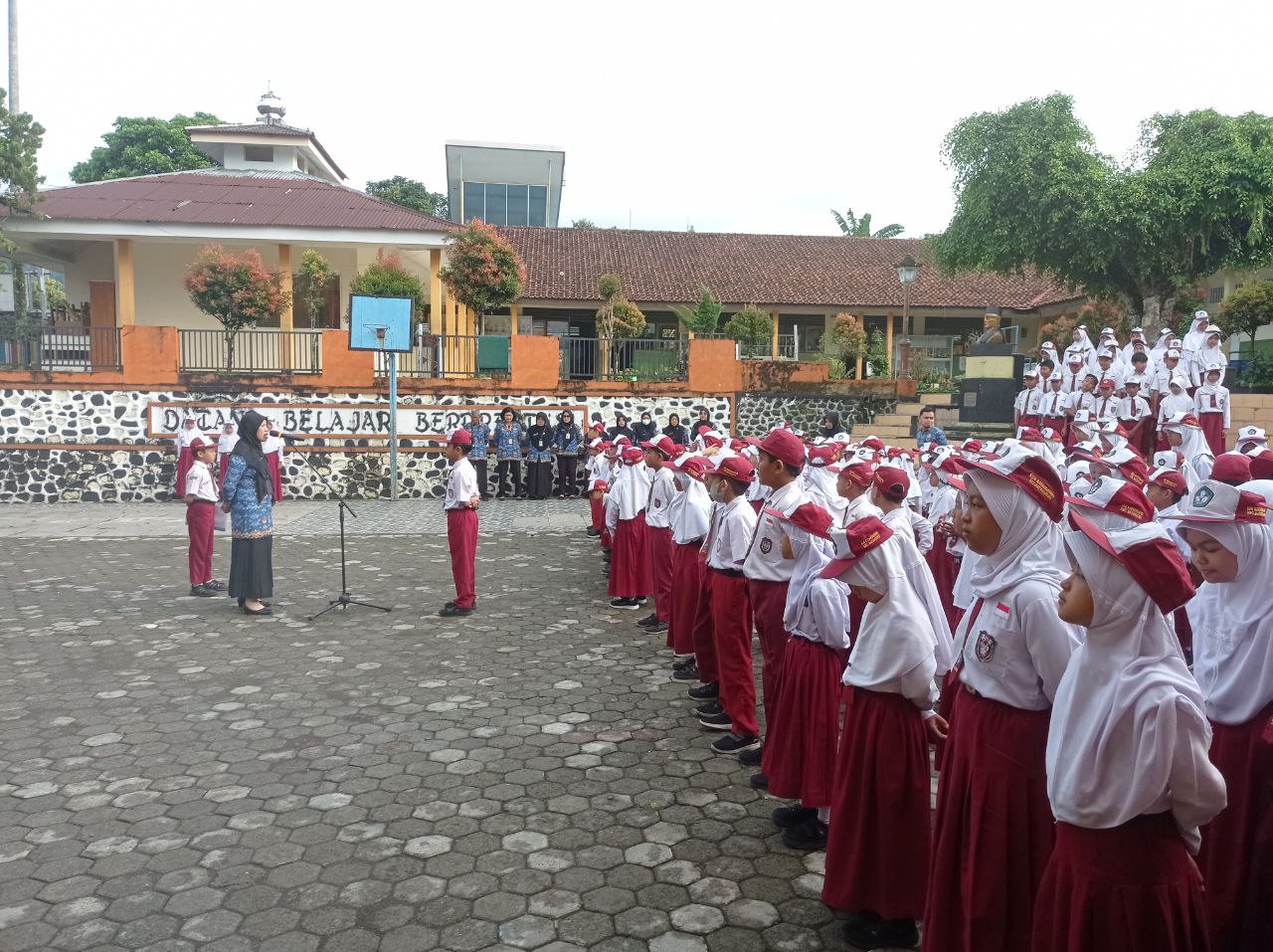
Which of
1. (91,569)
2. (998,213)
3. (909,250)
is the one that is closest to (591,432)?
Result: (91,569)

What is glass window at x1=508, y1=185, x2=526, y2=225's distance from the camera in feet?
101

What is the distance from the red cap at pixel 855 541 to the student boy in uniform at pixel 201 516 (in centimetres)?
807

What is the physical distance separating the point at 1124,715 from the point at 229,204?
22233mm

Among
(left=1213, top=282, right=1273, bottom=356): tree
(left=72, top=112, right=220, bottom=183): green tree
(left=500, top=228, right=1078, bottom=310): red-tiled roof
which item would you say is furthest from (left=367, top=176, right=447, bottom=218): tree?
(left=1213, top=282, right=1273, bottom=356): tree

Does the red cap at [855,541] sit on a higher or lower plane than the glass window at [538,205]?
lower

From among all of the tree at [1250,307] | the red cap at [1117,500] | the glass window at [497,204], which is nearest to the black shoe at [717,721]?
the red cap at [1117,500]

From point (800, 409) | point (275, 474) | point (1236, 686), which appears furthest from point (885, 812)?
point (800, 409)

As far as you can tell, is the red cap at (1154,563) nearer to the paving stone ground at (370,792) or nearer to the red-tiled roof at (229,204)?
the paving stone ground at (370,792)

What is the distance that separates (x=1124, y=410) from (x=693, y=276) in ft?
49.9

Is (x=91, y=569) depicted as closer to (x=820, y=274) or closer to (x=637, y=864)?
(x=637, y=864)

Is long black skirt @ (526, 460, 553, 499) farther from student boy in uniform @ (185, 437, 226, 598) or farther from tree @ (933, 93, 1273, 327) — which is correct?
tree @ (933, 93, 1273, 327)

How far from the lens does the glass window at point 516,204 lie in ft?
101

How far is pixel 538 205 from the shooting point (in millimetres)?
31531

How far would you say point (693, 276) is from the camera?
27938 mm
